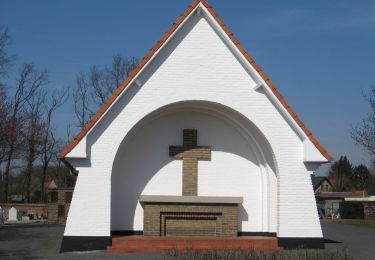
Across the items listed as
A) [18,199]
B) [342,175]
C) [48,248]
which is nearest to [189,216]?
[48,248]

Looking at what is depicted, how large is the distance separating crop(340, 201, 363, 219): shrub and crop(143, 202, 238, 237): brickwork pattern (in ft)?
87.2

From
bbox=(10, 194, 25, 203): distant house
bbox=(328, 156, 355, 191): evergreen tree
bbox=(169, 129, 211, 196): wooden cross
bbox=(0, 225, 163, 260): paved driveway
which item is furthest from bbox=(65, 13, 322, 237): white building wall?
bbox=(328, 156, 355, 191): evergreen tree

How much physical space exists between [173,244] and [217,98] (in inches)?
158

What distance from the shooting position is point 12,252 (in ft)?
47.7

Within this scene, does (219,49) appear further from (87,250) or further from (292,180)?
(87,250)

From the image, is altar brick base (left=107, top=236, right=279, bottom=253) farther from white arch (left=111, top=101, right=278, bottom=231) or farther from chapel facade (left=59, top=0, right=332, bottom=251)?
white arch (left=111, top=101, right=278, bottom=231)

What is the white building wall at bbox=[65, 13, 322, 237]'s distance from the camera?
15.3 metres

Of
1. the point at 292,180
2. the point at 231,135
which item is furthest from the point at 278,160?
the point at 231,135

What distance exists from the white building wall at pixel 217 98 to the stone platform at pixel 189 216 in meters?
1.44

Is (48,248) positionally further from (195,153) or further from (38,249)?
(195,153)

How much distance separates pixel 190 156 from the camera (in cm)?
1670

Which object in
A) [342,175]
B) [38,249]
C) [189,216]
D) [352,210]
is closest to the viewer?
[38,249]

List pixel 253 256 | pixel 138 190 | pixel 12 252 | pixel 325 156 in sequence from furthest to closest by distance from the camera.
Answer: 1. pixel 138 190
2. pixel 325 156
3. pixel 12 252
4. pixel 253 256

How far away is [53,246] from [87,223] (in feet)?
6.47
